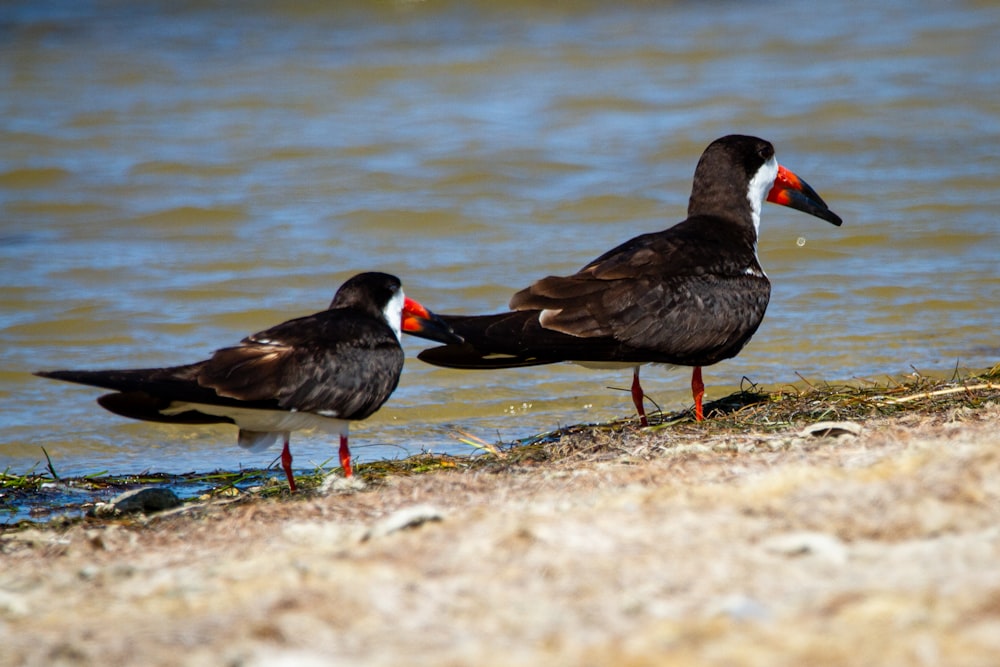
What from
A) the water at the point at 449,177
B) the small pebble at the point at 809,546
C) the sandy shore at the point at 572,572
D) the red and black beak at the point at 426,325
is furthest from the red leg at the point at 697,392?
the small pebble at the point at 809,546

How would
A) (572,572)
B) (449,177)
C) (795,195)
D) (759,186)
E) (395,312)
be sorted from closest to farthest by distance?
(572,572) → (395,312) → (759,186) → (795,195) → (449,177)

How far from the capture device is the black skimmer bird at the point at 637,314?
21.5 feet

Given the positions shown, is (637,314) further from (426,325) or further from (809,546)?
(809,546)

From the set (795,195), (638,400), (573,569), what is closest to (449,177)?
(795,195)

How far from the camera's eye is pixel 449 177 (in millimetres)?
13641

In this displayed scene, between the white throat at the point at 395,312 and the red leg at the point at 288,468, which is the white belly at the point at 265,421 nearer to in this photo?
the red leg at the point at 288,468

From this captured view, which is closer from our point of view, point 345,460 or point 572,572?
point 572,572

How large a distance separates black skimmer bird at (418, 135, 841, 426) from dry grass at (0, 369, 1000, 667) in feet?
3.97

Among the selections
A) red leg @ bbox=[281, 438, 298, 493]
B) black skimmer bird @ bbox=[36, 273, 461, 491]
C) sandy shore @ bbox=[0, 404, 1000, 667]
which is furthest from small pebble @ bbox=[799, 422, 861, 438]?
red leg @ bbox=[281, 438, 298, 493]

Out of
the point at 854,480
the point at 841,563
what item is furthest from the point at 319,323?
the point at 841,563

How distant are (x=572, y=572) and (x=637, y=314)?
3.07m

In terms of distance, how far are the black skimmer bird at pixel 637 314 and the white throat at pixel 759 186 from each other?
352 mm

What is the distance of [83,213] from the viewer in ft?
42.5

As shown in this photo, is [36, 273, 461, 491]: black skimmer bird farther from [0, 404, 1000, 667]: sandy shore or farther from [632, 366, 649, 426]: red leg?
[632, 366, 649, 426]: red leg
